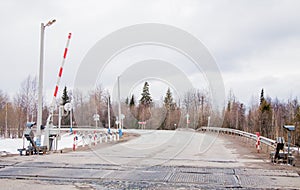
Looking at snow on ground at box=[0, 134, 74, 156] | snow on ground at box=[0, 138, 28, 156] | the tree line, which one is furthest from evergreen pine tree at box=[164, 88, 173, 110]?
snow on ground at box=[0, 138, 28, 156]

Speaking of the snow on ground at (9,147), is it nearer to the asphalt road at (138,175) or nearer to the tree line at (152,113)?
the asphalt road at (138,175)

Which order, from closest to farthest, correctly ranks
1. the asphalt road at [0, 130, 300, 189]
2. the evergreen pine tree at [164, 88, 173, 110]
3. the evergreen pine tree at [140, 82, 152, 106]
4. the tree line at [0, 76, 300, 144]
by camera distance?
the asphalt road at [0, 130, 300, 189] → the tree line at [0, 76, 300, 144] → the evergreen pine tree at [140, 82, 152, 106] → the evergreen pine tree at [164, 88, 173, 110]

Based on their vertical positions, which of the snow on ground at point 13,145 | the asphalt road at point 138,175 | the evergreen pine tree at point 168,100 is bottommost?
the snow on ground at point 13,145

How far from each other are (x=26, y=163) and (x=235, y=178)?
22.0 feet

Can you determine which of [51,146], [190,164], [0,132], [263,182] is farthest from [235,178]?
[0,132]

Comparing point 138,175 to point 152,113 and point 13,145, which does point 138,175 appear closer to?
point 13,145

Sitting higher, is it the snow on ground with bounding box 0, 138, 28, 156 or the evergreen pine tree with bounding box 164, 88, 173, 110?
the evergreen pine tree with bounding box 164, 88, 173, 110

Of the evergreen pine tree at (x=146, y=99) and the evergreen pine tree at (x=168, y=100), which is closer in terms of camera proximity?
the evergreen pine tree at (x=146, y=99)

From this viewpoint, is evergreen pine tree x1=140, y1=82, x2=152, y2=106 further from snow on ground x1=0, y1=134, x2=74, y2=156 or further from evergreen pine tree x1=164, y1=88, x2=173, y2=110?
snow on ground x1=0, y1=134, x2=74, y2=156

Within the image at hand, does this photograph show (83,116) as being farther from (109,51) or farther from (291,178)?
(291,178)

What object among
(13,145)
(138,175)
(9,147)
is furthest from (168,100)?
(138,175)

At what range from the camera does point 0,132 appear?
1805 inches

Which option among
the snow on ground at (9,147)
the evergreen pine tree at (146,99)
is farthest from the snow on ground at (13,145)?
the evergreen pine tree at (146,99)

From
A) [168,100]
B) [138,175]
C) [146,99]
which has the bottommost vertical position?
[138,175]
